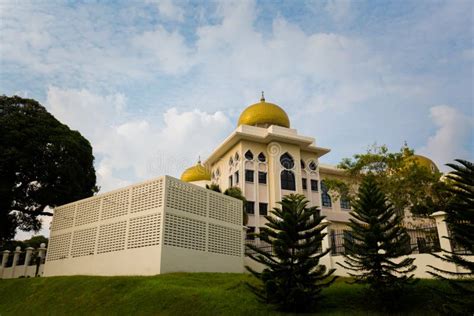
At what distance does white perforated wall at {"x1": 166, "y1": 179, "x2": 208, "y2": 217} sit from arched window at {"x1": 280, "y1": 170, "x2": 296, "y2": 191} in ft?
37.9

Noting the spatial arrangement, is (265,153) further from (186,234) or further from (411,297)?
(411,297)

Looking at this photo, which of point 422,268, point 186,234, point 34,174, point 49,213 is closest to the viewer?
point 422,268

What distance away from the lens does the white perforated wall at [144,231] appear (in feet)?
49.0

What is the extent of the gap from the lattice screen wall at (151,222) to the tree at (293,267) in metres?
6.14

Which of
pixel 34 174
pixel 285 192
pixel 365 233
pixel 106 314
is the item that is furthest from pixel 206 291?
pixel 285 192

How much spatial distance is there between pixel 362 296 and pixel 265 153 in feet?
63.4

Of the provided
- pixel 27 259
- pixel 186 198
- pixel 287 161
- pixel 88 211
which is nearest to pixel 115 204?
pixel 88 211

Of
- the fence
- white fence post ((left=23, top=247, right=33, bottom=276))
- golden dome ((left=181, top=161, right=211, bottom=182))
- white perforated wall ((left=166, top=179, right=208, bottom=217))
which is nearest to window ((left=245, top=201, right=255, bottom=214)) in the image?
golden dome ((left=181, top=161, right=211, bottom=182))

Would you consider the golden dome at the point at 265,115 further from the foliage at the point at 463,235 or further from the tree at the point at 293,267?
the foliage at the point at 463,235

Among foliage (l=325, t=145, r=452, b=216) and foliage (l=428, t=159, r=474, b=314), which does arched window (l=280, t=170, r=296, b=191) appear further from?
foliage (l=428, t=159, r=474, b=314)

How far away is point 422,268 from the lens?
1171 cm

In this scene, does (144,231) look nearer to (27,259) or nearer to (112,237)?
(112,237)

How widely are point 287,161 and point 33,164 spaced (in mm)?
15993

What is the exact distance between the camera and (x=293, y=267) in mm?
9547
